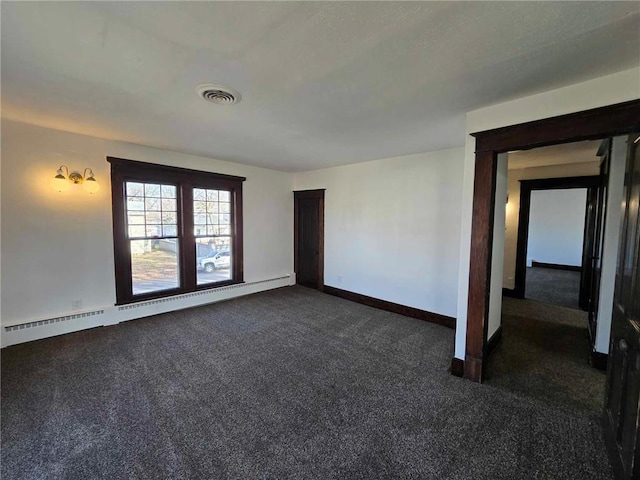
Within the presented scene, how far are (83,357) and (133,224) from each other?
1.89 meters

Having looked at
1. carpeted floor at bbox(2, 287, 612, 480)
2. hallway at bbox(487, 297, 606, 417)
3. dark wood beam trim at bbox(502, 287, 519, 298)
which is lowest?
carpeted floor at bbox(2, 287, 612, 480)

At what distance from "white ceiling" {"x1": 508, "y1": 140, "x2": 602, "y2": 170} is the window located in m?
4.83

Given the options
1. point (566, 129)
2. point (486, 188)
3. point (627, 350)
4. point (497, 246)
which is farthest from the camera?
point (497, 246)

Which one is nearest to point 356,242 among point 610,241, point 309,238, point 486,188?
point 309,238

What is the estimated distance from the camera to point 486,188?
249 centimetres

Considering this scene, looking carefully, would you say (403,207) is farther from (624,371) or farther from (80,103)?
(80,103)

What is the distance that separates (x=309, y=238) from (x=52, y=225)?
4.15 m

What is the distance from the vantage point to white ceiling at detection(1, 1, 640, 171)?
4.53ft

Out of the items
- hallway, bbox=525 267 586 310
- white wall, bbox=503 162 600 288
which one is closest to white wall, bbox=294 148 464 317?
white wall, bbox=503 162 600 288

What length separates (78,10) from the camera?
1.39 metres

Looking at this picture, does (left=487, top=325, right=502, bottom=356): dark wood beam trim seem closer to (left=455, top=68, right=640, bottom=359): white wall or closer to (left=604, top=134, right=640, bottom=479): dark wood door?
(left=455, top=68, right=640, bottom=359): white wall

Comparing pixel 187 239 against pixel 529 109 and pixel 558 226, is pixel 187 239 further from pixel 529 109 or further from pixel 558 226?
pixel 558 226

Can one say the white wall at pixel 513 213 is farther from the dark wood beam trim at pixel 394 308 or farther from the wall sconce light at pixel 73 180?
the wall sconce light at pixel 73 180

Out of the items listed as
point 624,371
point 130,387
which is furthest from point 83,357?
point 624,371
